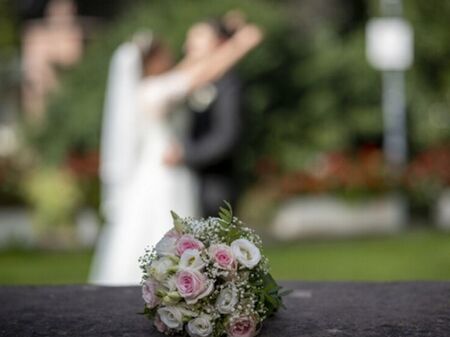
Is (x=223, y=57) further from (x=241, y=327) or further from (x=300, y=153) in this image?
(x=300, y=153)

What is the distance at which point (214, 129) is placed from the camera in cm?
966

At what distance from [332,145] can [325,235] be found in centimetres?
203

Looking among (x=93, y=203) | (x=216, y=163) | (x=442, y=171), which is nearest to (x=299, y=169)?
(x=442, y=171)

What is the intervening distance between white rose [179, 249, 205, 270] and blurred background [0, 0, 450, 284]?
9.24 metres

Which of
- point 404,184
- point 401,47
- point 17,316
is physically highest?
point 401,47

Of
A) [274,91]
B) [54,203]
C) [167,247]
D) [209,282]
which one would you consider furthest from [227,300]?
[274,91]

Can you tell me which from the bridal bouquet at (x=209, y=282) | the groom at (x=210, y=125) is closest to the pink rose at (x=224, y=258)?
the bridal bouquet at (x=209, y=282)

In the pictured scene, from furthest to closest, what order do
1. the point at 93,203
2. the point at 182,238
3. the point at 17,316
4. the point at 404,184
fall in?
the point at 404,184, the point at 93,203, the point at 17,316, the point at 182,238

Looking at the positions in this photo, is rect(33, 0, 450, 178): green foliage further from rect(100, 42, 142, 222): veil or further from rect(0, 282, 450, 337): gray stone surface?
rect(0, 282, 450, 337): gray stone surface

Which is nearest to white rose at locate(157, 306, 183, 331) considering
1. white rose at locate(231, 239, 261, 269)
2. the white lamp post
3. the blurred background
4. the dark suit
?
white rose at locate(231, 239, 261, 269)

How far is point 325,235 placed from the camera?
52.2ft

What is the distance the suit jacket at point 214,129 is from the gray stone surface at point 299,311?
15.5 ft

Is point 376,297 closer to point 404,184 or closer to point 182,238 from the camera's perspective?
point 182,238

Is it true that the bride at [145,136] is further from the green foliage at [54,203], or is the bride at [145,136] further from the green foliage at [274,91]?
the green foliage at [274,91]
